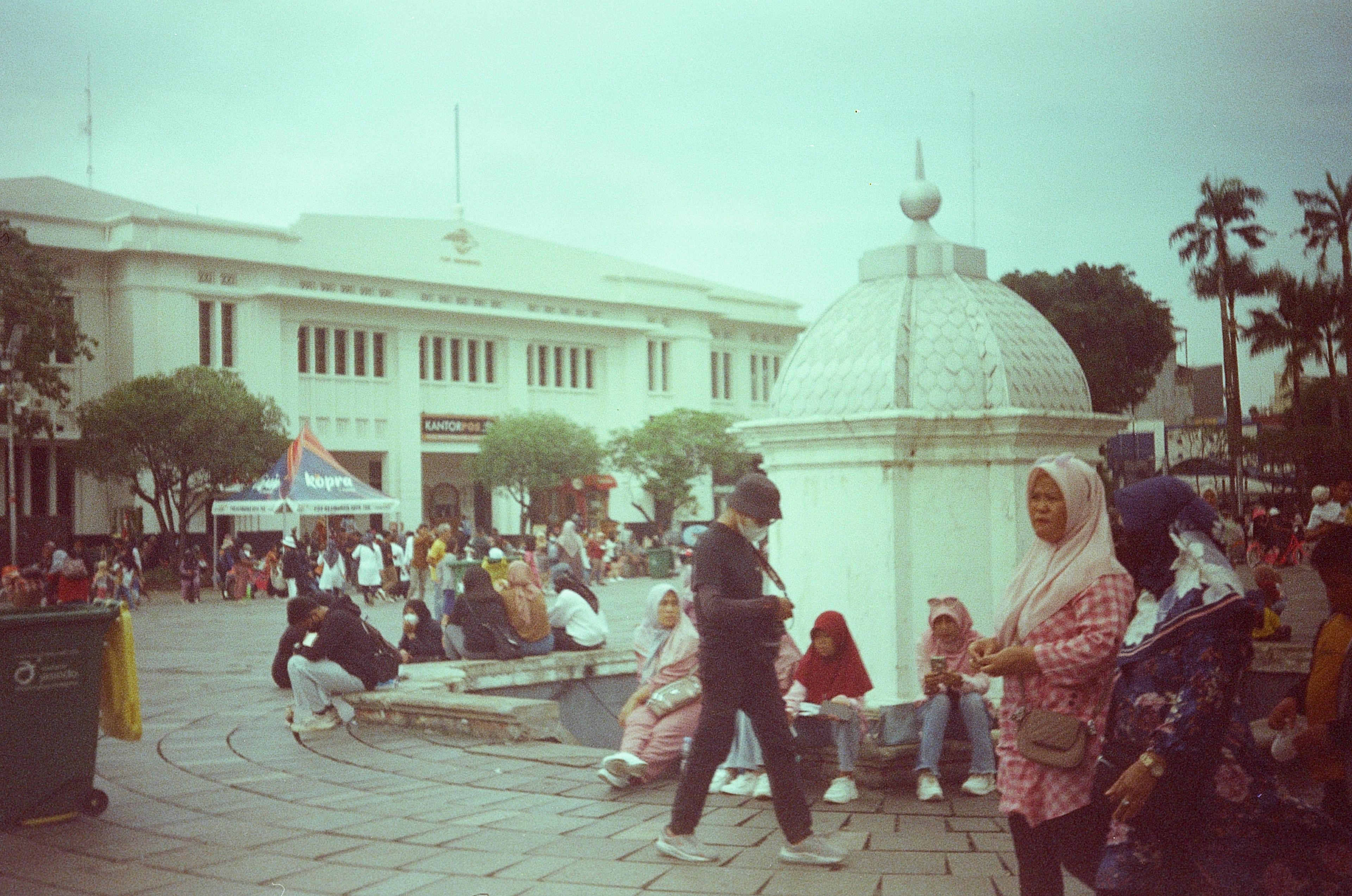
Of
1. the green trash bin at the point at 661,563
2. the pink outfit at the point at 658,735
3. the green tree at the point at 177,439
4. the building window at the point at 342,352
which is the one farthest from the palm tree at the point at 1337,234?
the building window at the point at 342,352

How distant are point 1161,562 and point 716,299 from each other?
2099 inches

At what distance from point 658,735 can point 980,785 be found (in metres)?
1.62

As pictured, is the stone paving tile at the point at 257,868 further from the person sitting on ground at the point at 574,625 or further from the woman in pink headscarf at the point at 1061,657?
the person sitting on ground at the point at 574,625

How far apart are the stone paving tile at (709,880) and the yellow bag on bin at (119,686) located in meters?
3.02

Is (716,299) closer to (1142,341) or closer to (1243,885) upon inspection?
(1142,341)

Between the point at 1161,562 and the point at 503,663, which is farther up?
the point at 1161,562

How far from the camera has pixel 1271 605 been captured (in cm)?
940

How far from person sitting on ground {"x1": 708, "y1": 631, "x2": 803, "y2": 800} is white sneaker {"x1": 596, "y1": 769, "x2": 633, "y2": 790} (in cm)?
43

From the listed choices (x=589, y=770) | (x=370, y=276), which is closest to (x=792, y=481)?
(x=589, y=770)

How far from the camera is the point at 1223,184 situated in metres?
9.34

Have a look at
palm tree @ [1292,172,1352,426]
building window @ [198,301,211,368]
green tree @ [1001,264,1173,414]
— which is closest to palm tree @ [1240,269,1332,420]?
palm tree @ [1292,172,1352,426]

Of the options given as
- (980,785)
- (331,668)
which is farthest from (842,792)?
(331,668)

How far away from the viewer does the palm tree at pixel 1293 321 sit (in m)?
11.9

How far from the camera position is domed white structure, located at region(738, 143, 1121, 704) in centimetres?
673
